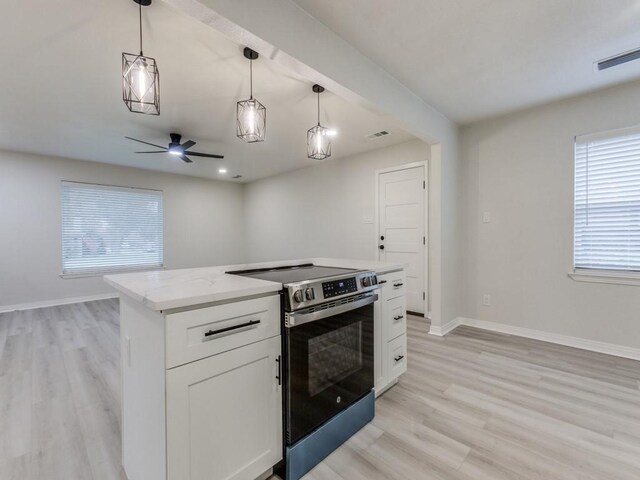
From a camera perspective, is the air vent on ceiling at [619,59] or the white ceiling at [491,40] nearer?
the white ceiling at [491,40]

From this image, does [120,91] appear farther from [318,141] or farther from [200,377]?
[200,377]

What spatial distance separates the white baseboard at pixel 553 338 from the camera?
268 centimetres

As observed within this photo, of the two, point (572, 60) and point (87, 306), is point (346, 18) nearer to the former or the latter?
point (572, 60)

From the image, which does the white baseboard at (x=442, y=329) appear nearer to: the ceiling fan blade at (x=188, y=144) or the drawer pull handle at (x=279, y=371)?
the drawer pull handle at (x=279, y=371)

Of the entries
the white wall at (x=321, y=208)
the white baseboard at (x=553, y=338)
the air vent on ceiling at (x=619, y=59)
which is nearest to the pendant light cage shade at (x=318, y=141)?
the white wall at (x=321, y=208)

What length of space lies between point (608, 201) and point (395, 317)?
243 cm

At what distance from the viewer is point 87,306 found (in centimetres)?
479

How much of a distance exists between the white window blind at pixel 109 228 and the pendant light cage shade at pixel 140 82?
445 centimetres

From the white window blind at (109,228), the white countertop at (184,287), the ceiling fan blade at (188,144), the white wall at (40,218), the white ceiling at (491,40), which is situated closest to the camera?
the white countertop at (184,287)

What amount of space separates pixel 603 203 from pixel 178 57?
3922 millimetres

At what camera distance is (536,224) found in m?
3.12

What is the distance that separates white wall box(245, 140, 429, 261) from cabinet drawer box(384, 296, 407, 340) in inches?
91.7

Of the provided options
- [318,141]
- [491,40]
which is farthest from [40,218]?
[491,40]

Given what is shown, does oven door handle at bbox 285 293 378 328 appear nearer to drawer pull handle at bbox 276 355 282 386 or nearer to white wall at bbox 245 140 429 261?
Answer: drawer pull handle at bbox 276 355 282 386
